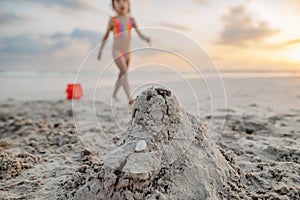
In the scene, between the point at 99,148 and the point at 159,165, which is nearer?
the point at 159,165

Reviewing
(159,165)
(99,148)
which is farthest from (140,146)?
(99,148)

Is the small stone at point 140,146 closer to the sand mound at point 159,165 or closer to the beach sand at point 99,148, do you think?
the sand mound at point 159,165

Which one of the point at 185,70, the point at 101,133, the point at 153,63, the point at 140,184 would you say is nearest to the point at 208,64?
the point at 185,70

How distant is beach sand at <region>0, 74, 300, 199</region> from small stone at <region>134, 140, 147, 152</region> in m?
0.23

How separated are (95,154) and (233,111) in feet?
8.97

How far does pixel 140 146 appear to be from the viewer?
177cm

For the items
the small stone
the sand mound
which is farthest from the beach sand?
the small stone

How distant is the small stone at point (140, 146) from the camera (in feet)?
5.77

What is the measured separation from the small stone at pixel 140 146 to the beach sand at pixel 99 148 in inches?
9.2

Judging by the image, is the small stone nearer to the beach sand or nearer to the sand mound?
the sand mound

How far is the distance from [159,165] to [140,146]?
0.15 m

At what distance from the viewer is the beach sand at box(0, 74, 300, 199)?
6.91 feet

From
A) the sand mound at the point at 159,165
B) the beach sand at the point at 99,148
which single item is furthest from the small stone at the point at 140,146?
the beach sand at the point at 99,148

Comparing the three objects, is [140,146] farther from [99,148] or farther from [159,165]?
[99,148]
